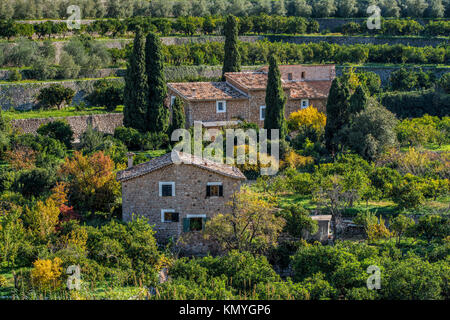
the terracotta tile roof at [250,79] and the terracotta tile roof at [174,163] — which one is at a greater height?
the terracotta tile roof at [250,79]

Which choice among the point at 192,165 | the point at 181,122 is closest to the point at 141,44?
the point at 181,122

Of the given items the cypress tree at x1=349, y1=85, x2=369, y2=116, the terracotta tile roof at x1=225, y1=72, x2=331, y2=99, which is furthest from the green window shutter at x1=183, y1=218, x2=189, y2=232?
the terracotta tile roof at x1=225, y1=72, x2=331, y2=99

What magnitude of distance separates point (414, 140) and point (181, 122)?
13.1m

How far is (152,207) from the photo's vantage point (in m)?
26.0

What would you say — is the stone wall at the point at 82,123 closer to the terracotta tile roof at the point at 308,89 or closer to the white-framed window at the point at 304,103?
Result: the terracotta tile roof at the point at 308,89

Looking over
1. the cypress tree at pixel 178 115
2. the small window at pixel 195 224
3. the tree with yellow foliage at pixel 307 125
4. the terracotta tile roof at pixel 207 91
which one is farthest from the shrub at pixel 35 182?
the tree with yellow foliage at pixel 307 125

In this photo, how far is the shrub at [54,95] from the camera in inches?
1735

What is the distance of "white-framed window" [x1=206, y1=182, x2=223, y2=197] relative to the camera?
85.1 ft

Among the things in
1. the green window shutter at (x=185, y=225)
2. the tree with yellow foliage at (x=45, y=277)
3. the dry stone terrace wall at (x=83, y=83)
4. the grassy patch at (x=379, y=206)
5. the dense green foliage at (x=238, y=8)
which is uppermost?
the dense green foliage at (x=238, y=8)

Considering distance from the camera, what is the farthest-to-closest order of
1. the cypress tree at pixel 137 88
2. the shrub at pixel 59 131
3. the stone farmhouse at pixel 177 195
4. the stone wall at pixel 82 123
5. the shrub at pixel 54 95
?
the shrub at pixel 54 95, the stone wall at pixel 82 123, the cypress tree at pixel 137 88, the shrub at pixel 59 131, the stone farmhouse at pixel 177 195

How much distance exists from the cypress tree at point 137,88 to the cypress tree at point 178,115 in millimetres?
1912

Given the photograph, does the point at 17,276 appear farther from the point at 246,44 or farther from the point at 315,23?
the point at 315,23

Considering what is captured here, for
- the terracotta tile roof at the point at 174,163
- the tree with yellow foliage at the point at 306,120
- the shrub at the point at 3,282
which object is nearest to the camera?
the shrub at the point at 3,282
